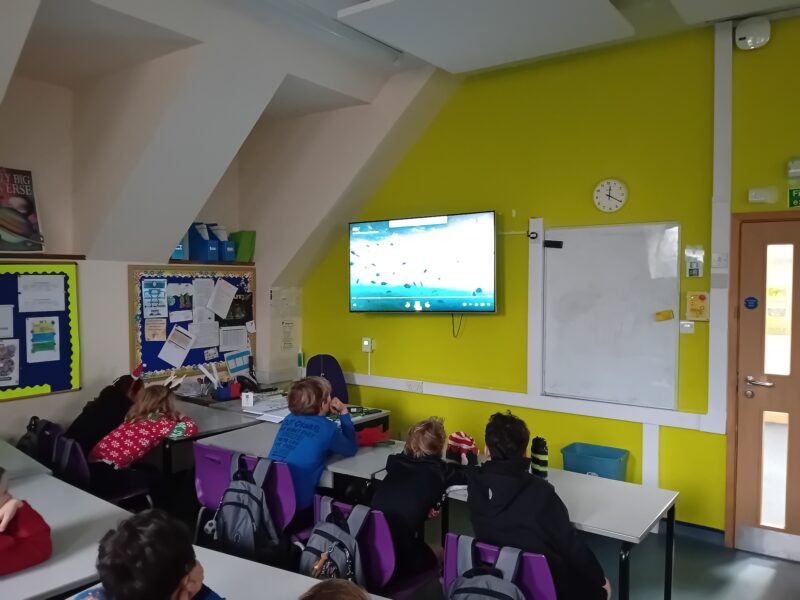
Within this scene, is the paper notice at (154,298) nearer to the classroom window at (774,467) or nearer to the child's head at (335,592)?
the child's head at (335,592)

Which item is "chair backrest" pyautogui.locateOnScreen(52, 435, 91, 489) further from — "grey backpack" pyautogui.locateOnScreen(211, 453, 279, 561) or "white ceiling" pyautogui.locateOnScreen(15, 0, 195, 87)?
"white ceiling" pyautogui.locateOnScreen(15, 0, 195, 87)

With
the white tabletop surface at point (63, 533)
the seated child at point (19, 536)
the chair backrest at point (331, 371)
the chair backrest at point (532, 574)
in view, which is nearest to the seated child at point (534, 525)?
the chair backrest at point (532, 574)

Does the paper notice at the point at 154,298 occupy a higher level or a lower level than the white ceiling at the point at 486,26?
lower

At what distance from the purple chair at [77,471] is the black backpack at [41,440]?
66 mm

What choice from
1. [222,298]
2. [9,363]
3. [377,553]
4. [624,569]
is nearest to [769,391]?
[624,569]

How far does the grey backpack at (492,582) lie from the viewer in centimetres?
188

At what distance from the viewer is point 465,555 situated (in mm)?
2086

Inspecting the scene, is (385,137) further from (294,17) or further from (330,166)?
(294,17)

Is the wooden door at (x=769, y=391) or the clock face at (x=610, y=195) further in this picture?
the clock face at (x=610, y=195)

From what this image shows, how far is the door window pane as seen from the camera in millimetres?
3455

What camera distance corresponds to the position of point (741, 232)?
354cm

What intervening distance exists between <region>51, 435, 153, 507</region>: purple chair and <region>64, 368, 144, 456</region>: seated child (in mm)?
125

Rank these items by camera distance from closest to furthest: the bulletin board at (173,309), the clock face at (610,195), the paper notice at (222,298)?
1. the clock face at (610,195)
2. the bulletin board at (173,309)
3. the paper notice at (222,298)

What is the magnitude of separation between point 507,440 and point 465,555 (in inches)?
19.6
